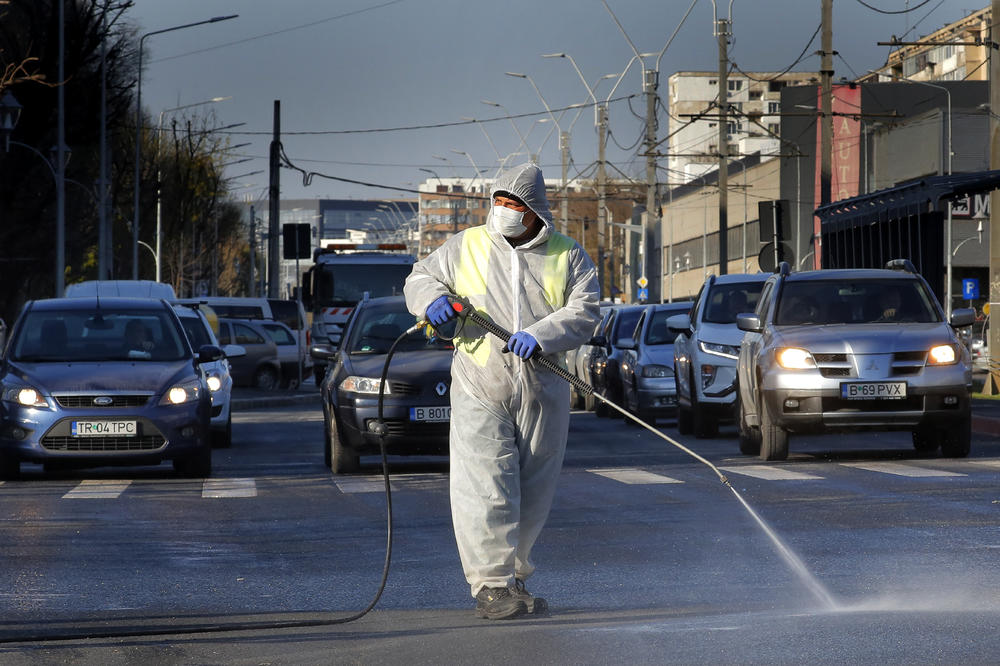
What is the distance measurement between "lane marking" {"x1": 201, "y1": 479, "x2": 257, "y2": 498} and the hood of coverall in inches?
278

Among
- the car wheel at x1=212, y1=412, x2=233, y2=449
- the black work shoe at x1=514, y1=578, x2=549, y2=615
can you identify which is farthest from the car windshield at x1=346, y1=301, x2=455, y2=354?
the black work shoe at x1=514, y1=578, x2=549, y2=615

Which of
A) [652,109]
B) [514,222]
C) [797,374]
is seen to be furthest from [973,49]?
[514,222]

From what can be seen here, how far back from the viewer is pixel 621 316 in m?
30.1

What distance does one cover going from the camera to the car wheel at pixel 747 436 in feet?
59.5

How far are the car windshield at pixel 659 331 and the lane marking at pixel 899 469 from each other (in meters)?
9.25

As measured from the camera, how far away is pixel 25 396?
51.8ft

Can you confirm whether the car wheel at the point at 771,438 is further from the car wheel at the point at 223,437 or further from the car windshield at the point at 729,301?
the car wheel at the point at 223,437

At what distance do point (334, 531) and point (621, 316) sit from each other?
19.0 metres

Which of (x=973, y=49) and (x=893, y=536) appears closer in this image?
(x=893, y=536)

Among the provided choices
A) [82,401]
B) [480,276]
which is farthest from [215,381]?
[480,276]

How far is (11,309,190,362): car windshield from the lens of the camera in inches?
655

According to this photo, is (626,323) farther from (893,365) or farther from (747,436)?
(893,365)

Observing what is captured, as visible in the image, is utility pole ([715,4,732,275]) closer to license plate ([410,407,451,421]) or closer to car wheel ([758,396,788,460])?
car wheel ([758,396,788,460])

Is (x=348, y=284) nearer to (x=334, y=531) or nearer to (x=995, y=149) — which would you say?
(x=995, y=149)
